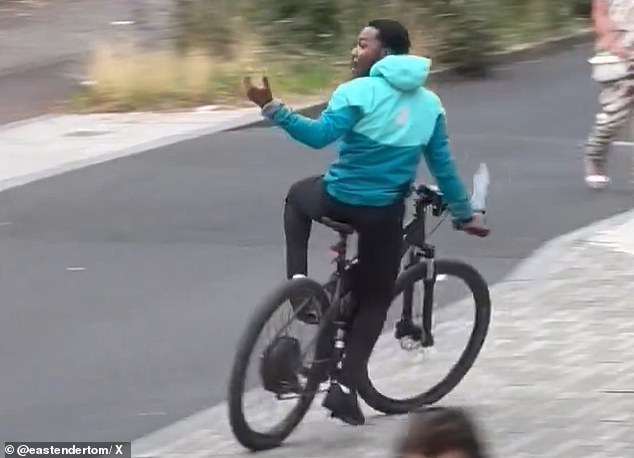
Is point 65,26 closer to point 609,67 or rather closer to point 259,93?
point 609,67

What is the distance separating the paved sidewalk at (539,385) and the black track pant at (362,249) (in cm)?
34

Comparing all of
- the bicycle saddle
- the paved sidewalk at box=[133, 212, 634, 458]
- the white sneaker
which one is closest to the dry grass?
the white sneaker

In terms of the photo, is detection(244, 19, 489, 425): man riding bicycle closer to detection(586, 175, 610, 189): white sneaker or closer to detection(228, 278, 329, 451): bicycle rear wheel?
detection(228, 278, 329, 451): bicycle rear wheel

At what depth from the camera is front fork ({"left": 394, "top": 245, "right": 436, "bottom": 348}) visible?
6434mm

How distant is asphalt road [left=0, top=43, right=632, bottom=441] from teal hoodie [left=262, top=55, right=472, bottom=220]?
126 cm

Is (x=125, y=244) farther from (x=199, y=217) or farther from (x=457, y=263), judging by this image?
(x=457, y=263)

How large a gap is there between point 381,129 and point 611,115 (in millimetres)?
5018

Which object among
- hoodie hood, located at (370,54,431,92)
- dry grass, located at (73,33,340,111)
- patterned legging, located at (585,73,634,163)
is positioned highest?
hoodie hood, located at (370,54,431,92)

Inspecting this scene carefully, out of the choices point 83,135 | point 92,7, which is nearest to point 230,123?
point 83,135

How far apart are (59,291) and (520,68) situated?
9761mm

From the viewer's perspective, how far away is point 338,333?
6.19 meters

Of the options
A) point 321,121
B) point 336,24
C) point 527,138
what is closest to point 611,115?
point 527,138

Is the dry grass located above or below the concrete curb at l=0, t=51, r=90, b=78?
above

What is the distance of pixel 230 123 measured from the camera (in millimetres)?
13836
